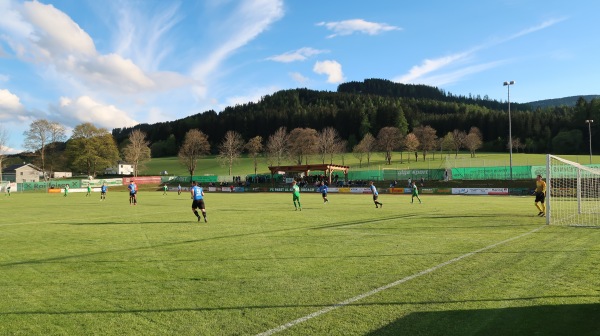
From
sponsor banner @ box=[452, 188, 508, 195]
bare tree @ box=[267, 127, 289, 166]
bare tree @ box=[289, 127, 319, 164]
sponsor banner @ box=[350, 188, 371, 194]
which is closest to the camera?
sponsor banner @ box=[452, 188, 508, 195]

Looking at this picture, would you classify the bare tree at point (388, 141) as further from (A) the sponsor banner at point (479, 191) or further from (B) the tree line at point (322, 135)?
(A) the sponsor banner at point (479, 191)

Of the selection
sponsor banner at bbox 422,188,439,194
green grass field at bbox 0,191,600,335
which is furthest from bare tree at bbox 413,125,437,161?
green grass field at bbox 0,191,600,335

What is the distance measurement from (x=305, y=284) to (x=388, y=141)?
10497 centimetres

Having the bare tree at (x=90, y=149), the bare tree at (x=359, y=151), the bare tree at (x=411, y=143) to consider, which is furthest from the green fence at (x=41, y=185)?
the bare tree at (x=411, y=143)

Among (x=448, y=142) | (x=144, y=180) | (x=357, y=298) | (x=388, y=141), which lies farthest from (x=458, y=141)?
(x=357, y=298)

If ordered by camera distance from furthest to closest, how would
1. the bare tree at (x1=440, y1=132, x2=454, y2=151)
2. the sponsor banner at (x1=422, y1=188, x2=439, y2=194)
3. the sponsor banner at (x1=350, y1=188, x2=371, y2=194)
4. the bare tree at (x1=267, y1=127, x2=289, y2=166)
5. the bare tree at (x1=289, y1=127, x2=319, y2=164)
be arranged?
1. the bare tree at (x1=440, y1=132, x2=454, y2=151)
2. the bare tree at (x1=289, y1=127, x2=319, y2=164)
3. the bare tree at (x1=267, y1=127, x2=289, y2=166)
4. the sponsor banner at (x1=350, y1=188, x2=371, y2=194)
5. the sponsor banner at (x1=422, y1=188, x2=439, y2=194)

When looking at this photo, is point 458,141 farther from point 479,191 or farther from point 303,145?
point 479,191

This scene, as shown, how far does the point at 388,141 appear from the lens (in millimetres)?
109000

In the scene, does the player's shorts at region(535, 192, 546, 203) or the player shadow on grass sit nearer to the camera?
the player shadow on grass

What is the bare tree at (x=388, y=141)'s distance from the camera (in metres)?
109

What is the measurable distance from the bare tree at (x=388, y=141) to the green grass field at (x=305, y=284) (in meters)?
96.9

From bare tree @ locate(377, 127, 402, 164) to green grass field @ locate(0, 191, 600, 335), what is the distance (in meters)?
96.9

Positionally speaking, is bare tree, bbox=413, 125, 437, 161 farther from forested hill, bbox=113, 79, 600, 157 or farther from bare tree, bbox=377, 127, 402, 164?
forested hill, bbox=113, 79, 600, 157

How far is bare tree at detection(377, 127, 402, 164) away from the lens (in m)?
109
